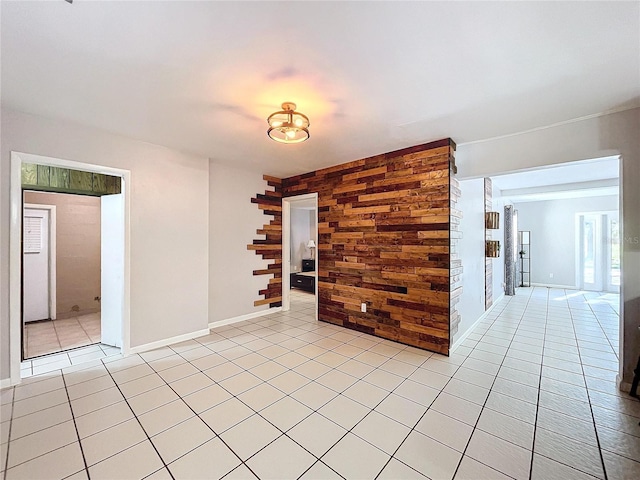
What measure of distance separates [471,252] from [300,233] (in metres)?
5.48

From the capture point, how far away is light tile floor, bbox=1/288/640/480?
1650 millimetres

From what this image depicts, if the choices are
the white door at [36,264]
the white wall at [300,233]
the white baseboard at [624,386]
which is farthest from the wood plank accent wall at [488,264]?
→ the white door at [36,264]

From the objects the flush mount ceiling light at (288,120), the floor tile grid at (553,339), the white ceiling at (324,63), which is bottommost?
the floor tile grid at (553,339)

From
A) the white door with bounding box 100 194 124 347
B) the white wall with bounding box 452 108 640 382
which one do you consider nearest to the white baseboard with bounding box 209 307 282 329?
the white door with bounding box 100 194 124 347

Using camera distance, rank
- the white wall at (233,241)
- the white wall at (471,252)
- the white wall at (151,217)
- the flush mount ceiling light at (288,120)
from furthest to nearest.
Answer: the white wall at (233,241) → the white wall at (471,252) → the white wall at (151,217) → the flush mount ceiling light at (288,120)

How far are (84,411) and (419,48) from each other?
370cm

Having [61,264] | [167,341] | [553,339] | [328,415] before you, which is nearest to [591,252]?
[553,339]

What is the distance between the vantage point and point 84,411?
2176 millimetres

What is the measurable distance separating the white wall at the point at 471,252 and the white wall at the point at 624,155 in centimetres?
103

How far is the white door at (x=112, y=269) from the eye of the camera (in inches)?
136

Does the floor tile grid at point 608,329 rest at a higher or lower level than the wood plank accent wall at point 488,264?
lower

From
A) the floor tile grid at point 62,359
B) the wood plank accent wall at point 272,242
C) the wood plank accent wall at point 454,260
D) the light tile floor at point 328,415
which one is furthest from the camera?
the wood plank accent wall at point 272,242

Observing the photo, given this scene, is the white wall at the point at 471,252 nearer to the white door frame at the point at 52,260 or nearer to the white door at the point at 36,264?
the white door frame at the point at 52,260

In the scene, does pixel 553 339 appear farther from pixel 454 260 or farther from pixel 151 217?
pixel 151 217
